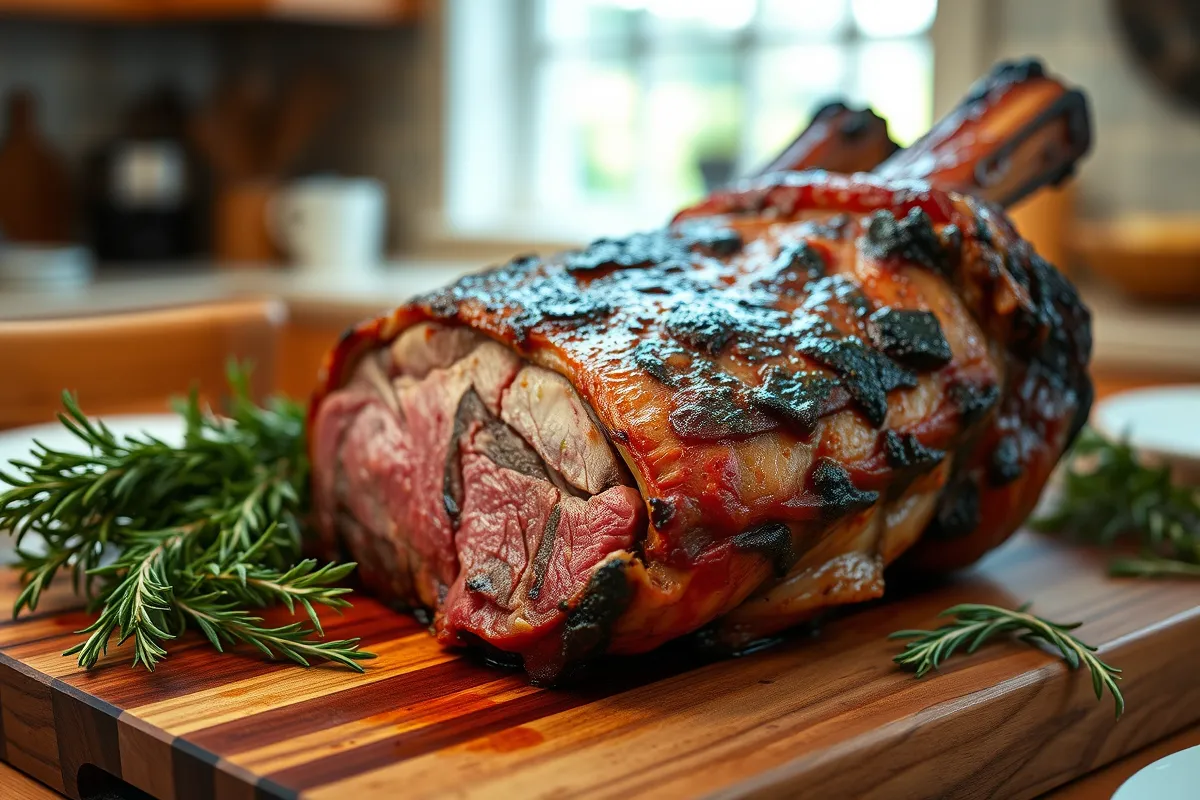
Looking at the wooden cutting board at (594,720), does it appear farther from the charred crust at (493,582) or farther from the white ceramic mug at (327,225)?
the white ceramic mug at (327,225)

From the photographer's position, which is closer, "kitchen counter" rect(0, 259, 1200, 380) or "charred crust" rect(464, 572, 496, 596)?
"charred crust" rect(464, 572, 496, 596)

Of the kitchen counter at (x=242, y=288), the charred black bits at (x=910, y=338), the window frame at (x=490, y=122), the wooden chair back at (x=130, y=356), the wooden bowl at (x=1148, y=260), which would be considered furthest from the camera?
the window frame at (x=490, y=122)

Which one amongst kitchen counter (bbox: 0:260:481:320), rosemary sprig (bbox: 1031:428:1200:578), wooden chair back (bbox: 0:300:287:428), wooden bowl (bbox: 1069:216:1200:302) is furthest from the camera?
kitchen counter (bbox: 0:260:481:320)

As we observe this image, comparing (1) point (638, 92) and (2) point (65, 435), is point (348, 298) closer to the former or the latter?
(1) point (638, 92)

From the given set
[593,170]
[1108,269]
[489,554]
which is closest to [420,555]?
[489,554]

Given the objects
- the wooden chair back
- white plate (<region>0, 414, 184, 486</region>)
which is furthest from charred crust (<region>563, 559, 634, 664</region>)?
the wooden chair back

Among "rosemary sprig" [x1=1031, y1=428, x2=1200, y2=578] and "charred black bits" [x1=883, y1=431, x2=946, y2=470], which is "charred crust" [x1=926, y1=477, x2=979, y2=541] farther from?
"rosemary sprig" [x1=1031, y1=428, x2=1200, y2=578]

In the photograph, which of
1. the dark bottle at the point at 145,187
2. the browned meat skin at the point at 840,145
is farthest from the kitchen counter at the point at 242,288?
the browned meat skin at the point at 840,145

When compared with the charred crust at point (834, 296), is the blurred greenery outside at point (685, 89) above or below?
above
